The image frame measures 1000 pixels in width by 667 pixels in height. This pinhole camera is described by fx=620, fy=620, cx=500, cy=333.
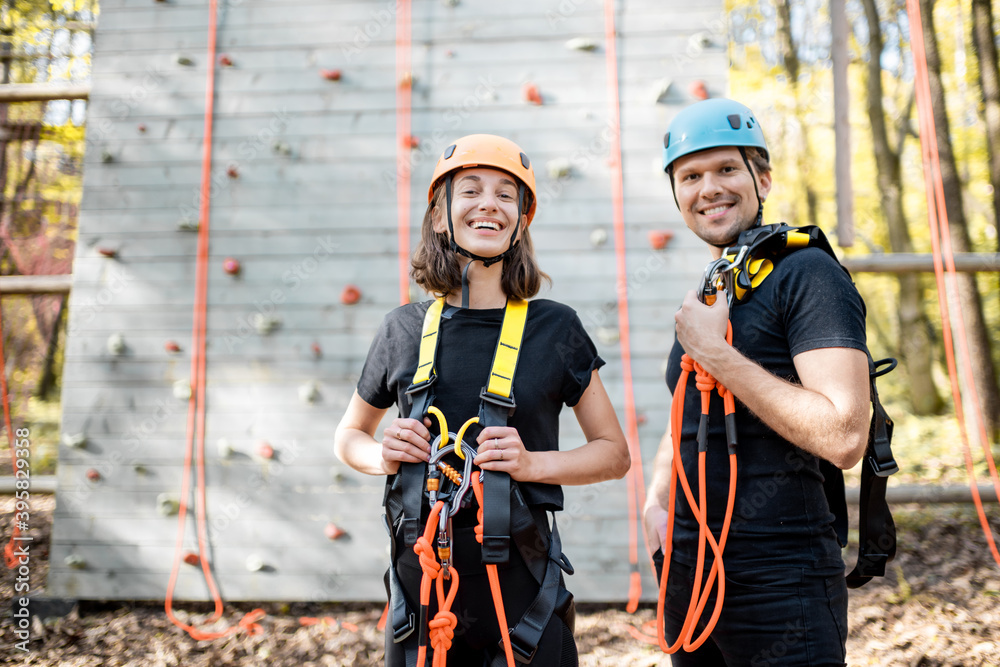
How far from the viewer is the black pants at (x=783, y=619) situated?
1548 millimetres

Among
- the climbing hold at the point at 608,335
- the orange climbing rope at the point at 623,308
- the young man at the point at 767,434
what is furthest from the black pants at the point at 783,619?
the climbing hold at the point at 608,335

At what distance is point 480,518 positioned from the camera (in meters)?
1.61

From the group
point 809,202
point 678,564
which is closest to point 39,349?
point 678,564

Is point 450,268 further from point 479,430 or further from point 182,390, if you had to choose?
point 182,390

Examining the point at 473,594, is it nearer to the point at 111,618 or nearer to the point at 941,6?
the point at 111,618

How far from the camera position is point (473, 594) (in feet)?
5.62

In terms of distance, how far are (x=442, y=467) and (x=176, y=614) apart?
137 inches

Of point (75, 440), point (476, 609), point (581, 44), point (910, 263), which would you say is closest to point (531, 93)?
point (581, 44)

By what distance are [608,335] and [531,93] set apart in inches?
65.8

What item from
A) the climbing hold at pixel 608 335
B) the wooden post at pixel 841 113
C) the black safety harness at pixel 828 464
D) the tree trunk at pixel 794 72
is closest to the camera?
the black safety harness at pixel 828 464

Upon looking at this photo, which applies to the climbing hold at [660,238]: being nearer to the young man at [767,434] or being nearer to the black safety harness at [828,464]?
the young man at [767,434]

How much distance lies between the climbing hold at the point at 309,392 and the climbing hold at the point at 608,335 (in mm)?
1921

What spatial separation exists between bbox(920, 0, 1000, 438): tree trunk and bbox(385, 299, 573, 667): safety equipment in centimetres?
787

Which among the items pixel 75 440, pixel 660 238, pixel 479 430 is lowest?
pixel 75 440
